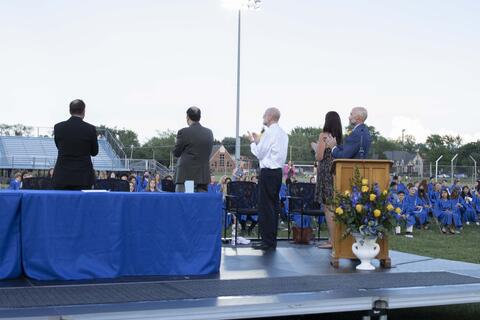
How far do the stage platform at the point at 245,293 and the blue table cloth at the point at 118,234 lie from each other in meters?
0.17

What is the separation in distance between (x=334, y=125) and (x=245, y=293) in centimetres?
314

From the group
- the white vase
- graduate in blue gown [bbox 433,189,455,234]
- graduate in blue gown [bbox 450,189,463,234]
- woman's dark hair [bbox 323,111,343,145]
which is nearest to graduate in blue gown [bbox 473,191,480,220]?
graduate in blue gown [bbox 450,189,463,234]

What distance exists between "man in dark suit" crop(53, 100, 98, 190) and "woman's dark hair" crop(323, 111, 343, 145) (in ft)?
8.97

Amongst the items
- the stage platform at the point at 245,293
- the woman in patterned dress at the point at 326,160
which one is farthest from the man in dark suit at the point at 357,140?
the stage platform at the point at 245,293

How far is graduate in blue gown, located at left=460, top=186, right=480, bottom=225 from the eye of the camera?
19094mm

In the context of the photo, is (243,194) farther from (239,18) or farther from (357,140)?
(239,18)

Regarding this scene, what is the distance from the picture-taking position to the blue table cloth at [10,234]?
5207mm

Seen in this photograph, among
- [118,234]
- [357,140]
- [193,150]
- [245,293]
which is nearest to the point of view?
[245,293]

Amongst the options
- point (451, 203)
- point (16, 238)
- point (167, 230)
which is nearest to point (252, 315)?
point (167, 230)

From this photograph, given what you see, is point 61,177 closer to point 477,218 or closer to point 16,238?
Answer: point 16,238

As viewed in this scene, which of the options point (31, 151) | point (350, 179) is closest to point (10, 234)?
point (350, 179)

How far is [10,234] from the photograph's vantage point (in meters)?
5.27

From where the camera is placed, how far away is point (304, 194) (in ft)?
31.1

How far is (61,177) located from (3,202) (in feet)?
4.29
